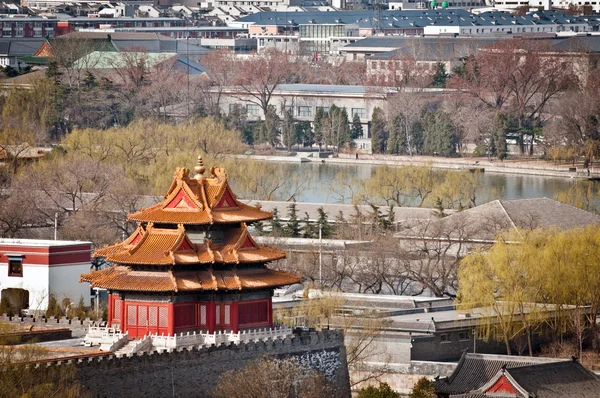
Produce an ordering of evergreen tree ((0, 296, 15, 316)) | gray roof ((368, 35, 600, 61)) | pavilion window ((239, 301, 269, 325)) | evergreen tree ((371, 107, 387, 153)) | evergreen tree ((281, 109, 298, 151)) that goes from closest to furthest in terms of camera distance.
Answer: pavilion window ((239, 301, 269, 325)) < evergreen tree ((0, 296, 15, 316)) < evergreen tree ((371, 107, 387, 153)) < evergreen tree ((281, 109, 298, 151)) < gray roof ((368, 35, 600, 61))

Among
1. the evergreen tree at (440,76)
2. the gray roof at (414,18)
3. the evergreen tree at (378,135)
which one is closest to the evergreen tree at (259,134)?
the evergreen tree at (378,135)

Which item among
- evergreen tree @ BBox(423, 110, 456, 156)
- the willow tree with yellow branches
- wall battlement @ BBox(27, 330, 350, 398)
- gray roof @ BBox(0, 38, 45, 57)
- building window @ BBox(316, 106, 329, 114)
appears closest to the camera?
wall battlement @ BBox(27, 330, 350, 398)

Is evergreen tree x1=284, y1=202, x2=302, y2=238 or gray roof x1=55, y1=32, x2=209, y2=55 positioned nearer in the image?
evergreen tree x1=284, y1=202, x2=302, y2=238

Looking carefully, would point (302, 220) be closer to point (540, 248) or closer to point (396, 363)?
point (540, 248)

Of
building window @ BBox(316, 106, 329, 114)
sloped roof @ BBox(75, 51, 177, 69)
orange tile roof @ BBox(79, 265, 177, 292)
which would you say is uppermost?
sloped roof @ BBox(75, 51, 177, 69)

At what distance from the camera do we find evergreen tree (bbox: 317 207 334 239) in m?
59.4

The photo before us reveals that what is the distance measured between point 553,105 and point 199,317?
5899 cm

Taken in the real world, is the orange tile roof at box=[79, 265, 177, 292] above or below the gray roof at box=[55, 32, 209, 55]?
below

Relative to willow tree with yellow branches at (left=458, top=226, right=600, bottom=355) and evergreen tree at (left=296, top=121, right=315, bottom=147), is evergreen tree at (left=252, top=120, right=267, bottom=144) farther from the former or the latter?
willow tree with yellow branches at (left=458, top=226, right=600, bottom=355)

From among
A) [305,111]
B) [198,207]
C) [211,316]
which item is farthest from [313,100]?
[211,316]

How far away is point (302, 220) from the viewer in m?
61.5

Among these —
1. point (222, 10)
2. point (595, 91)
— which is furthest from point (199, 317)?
point (222, 10)

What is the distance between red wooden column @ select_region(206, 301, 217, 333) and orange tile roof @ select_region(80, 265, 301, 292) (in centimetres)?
36

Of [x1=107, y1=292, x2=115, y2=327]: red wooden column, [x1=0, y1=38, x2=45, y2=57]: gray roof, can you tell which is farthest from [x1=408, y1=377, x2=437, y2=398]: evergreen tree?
[x1=0, y1=38, x2=45, y2=57]: gray roof
